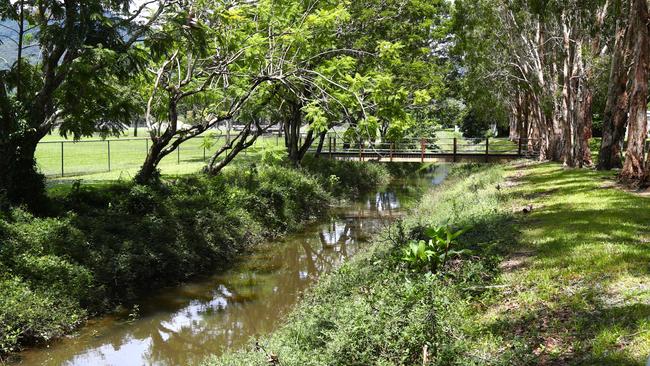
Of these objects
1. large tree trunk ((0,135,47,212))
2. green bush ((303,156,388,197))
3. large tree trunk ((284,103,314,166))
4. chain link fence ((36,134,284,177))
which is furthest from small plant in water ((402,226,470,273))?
green bush ((303,156,388,197))

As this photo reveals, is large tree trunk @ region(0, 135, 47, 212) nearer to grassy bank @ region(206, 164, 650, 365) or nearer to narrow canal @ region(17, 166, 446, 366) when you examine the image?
narrow canal @ region(17, 166, 446, 366)

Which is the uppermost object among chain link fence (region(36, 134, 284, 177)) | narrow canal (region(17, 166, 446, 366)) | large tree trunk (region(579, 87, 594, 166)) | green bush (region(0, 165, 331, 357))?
large tree trunk (region(579, 87, 594, 166))

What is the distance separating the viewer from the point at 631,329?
5.34 meters

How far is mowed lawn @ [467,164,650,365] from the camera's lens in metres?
5.23

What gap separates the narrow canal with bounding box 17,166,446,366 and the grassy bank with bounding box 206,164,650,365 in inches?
63.5

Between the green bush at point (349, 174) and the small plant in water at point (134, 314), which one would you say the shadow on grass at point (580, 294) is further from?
the green bush at point (349, 174)

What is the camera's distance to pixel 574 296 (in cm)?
644

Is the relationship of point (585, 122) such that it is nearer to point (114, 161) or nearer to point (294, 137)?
point (294, 137)

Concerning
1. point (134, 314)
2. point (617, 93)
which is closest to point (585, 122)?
point (617, 93)

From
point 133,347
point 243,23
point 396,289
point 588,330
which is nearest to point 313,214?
point 243,23

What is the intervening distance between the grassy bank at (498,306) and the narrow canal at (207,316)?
161 centimetres

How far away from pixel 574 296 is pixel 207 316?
710 cm

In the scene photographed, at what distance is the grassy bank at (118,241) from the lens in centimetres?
947

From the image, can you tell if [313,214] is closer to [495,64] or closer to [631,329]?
[495,64]
